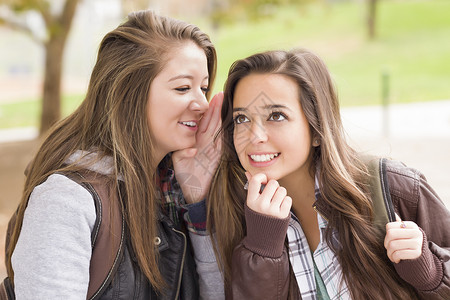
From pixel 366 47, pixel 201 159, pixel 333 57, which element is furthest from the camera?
pixel 366 47

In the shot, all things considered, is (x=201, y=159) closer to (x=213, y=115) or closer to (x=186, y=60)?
(x=213, y=115)

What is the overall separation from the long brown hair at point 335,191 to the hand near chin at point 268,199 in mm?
169

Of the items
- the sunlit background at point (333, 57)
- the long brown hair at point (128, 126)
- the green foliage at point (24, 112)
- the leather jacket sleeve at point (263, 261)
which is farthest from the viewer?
the green foliage at point (24, 112)

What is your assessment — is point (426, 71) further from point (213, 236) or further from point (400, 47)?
point (213, 236)

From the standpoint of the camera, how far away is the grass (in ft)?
63.4

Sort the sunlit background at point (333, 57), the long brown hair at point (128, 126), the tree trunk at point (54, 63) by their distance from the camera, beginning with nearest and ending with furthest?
the long brown hair at point (128, 126)
the tree trunk at point (54, 63)
the sunlit background at point (333, 57)

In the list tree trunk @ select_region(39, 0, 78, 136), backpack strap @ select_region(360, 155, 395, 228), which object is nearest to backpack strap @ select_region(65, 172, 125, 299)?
backpack strap @ select_region(360, 155, 395, 228)

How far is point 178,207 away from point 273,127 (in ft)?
1.81

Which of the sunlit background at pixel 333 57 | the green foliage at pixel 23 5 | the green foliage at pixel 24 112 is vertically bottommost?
the green foliage at pixel 24 112

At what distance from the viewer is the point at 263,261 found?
1960 mm

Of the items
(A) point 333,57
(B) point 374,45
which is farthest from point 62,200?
(B) point 374,45

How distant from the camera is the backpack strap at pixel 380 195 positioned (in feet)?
6.46

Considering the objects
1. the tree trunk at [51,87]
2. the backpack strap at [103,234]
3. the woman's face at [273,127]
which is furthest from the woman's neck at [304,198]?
the tree trunk at [51,87]

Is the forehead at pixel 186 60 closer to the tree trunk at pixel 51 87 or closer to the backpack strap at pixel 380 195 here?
the backpack strap at pixel 380 195
